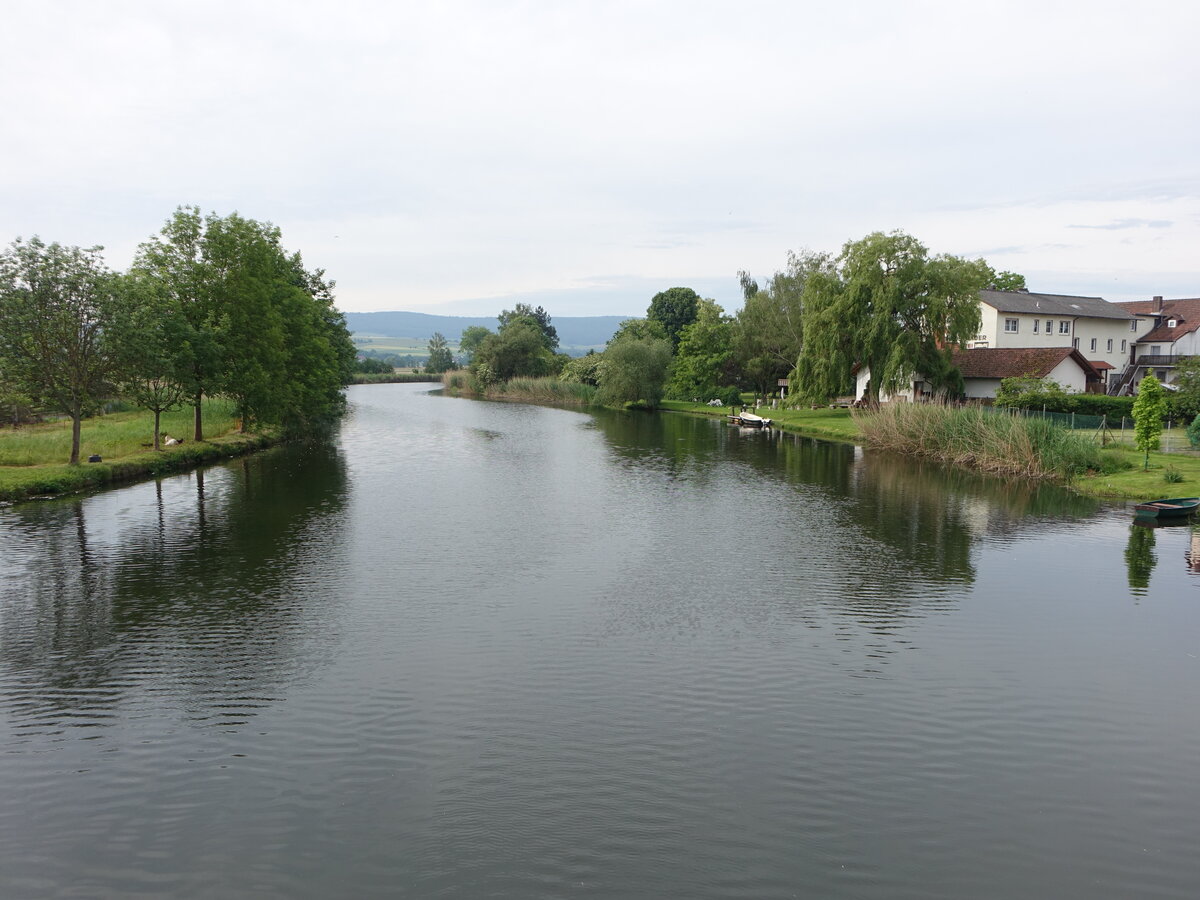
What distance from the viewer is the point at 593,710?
12.2 m

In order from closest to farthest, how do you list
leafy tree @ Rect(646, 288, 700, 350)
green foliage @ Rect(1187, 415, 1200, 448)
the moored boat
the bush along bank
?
A: the moored boat → the bush along bank → green foliage @ Rect(1187, 415, 1200, 448) → leafy tree @ Rect(646, 288, 700, 350)

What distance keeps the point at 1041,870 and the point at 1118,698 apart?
17.4 feet

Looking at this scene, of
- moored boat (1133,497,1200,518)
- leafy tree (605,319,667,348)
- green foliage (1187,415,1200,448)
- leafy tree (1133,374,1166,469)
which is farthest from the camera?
leafy tree (605,319,667,348)

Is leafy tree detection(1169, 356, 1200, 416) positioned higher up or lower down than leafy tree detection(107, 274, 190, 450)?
lower down

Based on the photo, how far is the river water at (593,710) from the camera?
8.84m

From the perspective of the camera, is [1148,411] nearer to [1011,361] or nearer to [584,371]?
[1011,361]

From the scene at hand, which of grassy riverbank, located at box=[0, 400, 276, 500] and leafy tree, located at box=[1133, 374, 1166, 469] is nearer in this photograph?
grassy riverbank, located at box=[0, 400, 276, 500]

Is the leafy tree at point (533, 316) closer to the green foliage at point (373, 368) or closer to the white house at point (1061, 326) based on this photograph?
the green foliage at point (373, 368)

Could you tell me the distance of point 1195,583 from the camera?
62.5ft

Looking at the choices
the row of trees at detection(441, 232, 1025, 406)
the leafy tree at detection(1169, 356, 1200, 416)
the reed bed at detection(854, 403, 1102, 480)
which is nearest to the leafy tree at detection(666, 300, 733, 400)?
the row of trees at detection(441, 232, 1025, 406)

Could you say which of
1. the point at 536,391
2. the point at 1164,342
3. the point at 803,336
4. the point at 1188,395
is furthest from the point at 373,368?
the point at 1188,395

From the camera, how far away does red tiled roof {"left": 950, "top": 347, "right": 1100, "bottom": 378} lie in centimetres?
5300

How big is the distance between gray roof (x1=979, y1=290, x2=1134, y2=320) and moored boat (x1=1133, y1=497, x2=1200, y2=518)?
38655 mm

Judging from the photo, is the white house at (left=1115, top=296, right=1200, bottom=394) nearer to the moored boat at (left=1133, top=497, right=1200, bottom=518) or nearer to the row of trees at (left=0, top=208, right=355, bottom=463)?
the moored boat at (left=1133, top=497, right=1200, bottom=518)
